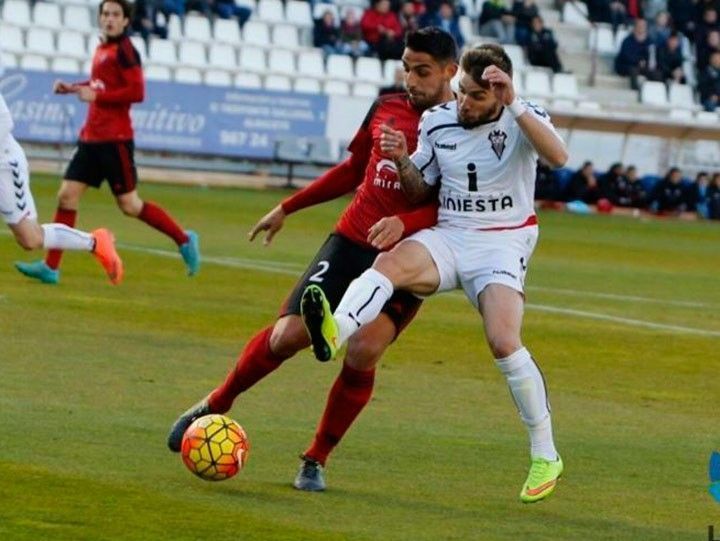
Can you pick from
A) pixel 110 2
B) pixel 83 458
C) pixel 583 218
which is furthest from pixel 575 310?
pixel 583 218

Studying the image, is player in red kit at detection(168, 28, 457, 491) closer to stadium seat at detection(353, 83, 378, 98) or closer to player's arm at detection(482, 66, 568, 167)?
player's arm at detection(482, 66, 568, 167)

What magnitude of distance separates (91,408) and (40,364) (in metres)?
1.58

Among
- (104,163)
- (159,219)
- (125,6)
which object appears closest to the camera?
(125,6)

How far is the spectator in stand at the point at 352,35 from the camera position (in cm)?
3781

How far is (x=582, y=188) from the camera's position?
113ft

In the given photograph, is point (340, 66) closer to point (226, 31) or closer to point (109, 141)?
point (226, 31)

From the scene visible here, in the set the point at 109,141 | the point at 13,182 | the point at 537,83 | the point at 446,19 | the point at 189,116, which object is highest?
the point at 13,182

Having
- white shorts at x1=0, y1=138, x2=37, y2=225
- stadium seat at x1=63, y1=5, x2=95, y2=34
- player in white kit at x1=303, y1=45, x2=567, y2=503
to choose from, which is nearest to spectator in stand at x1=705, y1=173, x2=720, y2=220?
stadium seat at x1=63, y1=5, x2=95, y2=34

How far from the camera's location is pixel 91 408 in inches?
395

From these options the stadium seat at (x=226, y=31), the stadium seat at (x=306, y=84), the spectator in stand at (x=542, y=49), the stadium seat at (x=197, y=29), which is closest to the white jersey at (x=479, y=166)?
the stadium seat at (x=306, y=84)

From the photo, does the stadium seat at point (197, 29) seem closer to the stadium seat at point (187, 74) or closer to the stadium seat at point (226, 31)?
the stadium seat at point (226, 31)

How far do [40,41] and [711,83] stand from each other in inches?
620

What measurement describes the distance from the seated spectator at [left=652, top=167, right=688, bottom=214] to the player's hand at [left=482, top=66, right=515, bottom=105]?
90.7 ft

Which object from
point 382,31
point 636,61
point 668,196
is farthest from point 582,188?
point 636,61
